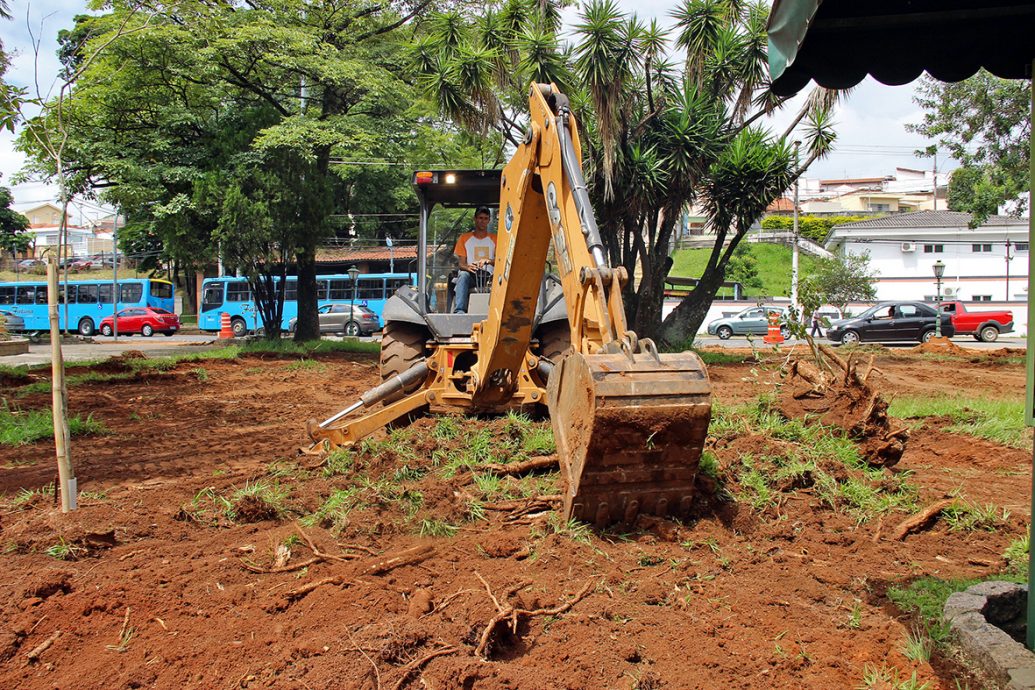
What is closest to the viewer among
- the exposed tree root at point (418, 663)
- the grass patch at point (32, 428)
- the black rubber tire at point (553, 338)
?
the exposed tree root at point (418, 663)

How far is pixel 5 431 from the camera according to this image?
856 cm

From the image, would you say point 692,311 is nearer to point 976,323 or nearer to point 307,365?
point 307,365

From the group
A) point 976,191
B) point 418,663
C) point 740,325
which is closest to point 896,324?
point 976,191

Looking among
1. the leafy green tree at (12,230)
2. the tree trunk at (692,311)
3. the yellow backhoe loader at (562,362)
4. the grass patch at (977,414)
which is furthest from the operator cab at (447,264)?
the leafy green tree at (12,230)

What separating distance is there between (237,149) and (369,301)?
71.0 ft

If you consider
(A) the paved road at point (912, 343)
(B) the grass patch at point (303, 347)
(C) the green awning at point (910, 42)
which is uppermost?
(C) the green awning at point (910, 42)

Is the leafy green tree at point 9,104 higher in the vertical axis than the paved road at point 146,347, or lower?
higher

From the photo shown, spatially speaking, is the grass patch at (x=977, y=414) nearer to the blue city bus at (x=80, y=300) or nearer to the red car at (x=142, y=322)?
the red car at (x=142, y=322)

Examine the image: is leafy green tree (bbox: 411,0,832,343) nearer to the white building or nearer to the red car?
the red car

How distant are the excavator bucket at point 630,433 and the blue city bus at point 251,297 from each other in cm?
3566

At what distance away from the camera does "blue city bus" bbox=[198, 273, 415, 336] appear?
40156 mm

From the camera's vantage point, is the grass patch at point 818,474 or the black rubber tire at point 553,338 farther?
the black rubber tire at point 553,338

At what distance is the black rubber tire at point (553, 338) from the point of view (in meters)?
7.70

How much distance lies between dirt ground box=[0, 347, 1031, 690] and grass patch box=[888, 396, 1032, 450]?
1.41 m
